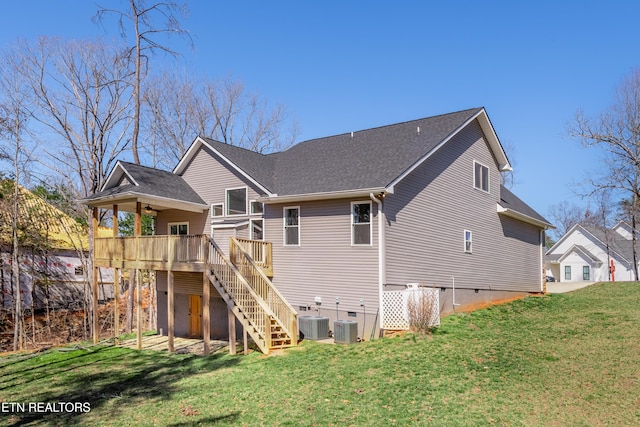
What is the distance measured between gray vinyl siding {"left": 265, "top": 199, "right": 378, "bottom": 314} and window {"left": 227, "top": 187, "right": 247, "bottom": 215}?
1.54m

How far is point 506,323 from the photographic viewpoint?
14836 mm

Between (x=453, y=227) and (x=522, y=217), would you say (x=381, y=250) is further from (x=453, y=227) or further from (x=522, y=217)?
(x=522, y=217)

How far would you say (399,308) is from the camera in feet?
44.5

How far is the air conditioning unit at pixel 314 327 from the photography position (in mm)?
14273

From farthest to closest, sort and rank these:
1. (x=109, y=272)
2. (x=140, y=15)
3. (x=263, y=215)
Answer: (x=109, y=272), (x=140, y=15), (x=263, y=215)

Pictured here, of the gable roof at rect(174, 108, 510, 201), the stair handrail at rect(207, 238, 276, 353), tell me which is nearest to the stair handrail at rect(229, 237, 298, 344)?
the stair handrail at rect(207, 238, 276, 353)

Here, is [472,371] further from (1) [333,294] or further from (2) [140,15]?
(2) [140,15]

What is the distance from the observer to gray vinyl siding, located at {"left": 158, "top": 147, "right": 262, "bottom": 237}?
1789 cm

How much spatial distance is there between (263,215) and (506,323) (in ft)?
29.5

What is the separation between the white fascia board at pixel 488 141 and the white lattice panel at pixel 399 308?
3101 mm

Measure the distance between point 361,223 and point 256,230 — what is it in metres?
4.87

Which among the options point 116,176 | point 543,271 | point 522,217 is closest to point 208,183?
point 116,176

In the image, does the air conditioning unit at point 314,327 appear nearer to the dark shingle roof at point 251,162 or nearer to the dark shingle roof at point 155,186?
the dark shingle roof at point 251,162

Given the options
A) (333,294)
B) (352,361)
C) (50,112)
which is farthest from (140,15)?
(352,361)
